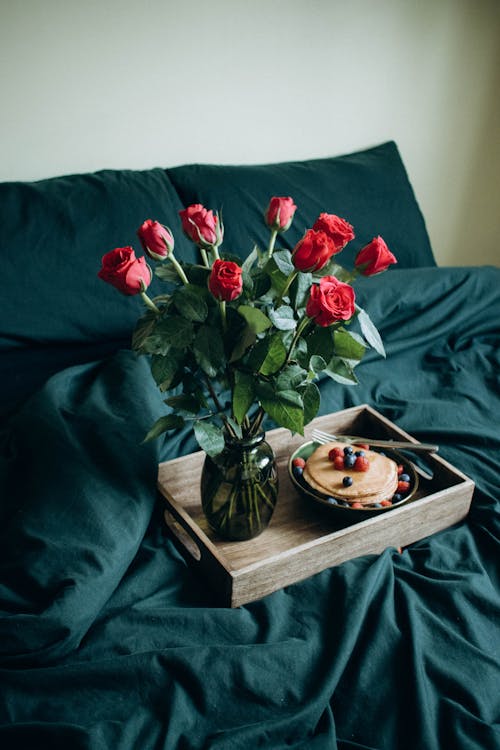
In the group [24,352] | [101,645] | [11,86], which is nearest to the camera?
[101,645]

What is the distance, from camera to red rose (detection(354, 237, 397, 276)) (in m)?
0.87

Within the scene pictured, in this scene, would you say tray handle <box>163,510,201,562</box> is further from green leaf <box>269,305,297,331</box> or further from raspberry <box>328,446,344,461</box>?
green leaf <box>269,305,297,331</box>

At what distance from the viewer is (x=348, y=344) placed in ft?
3.00

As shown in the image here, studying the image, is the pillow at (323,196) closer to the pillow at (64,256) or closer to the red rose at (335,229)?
the pillow at (64,256)

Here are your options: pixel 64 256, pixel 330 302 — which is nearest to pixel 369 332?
pixel 330 302

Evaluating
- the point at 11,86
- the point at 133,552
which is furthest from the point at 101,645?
the point at 11,86

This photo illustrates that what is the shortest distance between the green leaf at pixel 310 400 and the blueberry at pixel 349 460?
0.75ft

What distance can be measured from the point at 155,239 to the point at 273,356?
20 cm

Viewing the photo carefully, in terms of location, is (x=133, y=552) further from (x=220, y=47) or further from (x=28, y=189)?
(x=220, y=47)

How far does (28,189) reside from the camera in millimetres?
1492

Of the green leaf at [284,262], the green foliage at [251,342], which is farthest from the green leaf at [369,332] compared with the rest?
the green leaf at [284,262]

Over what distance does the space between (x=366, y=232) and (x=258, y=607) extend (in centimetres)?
114

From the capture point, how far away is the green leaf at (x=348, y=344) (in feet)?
3.00

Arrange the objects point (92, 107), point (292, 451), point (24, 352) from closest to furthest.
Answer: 1. point (292, 451)
2. point (24, 352)
3. point (92, 107)
